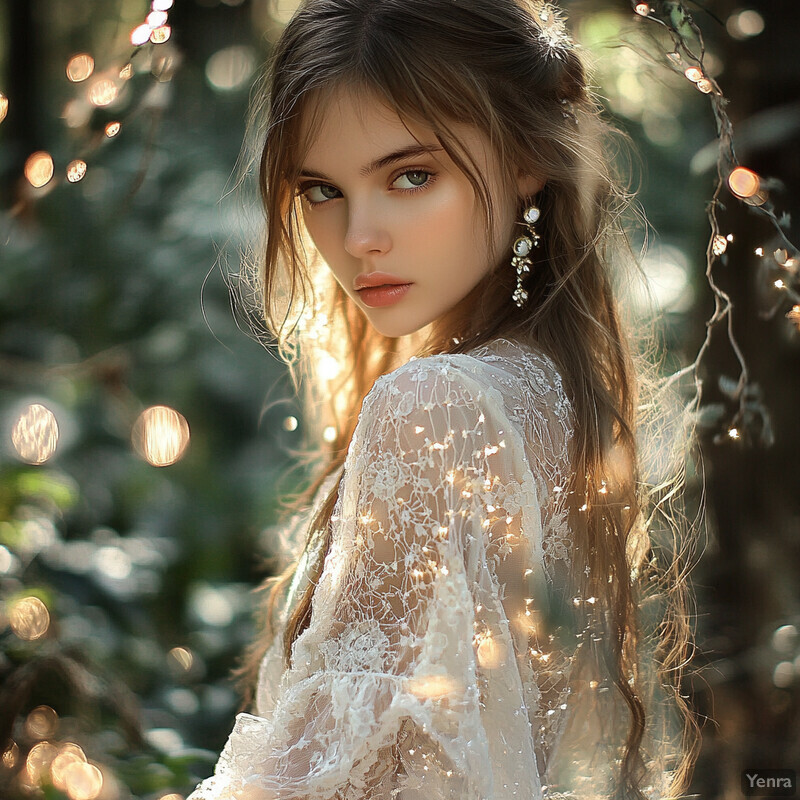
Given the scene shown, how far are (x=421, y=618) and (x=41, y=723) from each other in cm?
97

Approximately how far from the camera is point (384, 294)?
0.91 m

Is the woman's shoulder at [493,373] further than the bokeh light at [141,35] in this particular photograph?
No

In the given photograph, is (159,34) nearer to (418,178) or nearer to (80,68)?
(80,68)

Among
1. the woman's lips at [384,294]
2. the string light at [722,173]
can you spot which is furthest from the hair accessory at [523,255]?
the string light at [722,173]

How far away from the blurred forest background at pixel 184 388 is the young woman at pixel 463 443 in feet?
1.35

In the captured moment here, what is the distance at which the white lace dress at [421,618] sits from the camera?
688 millimetres

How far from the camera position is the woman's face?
844 mm

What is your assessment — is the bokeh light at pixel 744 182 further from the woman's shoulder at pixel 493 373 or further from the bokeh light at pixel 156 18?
the bokeh light at pixel 156 18

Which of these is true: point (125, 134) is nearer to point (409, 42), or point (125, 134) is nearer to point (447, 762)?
point (409, 42)

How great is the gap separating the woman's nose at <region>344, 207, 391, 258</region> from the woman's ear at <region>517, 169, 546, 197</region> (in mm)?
178

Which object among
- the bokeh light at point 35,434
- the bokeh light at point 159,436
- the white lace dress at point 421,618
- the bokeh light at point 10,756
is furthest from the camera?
the bokeh light at point 159,436

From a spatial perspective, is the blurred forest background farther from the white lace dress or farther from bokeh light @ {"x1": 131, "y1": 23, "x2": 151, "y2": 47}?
the white lace dress

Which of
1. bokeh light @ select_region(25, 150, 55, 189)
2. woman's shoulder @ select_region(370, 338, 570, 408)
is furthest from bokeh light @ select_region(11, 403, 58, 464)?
woman's shoulder @ select_region(370, 338, 570, 408)

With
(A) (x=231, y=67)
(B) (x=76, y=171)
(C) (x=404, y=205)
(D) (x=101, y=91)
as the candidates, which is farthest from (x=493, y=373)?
(A) (x=231, y=67)
